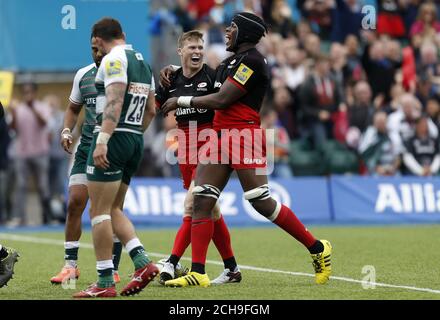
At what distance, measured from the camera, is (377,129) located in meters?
20.7

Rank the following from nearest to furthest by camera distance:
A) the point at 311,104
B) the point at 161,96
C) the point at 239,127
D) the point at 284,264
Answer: the point at 239,127
the point at 161,96
the point at 284,264
the point at 311,104

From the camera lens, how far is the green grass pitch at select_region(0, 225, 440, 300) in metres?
9.34

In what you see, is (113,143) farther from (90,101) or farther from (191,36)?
(191,36)

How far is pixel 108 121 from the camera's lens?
8797 mm

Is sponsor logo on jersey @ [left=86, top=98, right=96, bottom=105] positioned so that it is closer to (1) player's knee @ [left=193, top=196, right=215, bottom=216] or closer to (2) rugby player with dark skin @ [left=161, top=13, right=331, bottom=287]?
(2) rugby player with dark skin @ [left=161, top=13, right=331, bottom=287]

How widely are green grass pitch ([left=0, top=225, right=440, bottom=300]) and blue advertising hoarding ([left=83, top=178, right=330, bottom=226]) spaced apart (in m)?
1.02

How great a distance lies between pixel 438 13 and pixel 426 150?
485 cm

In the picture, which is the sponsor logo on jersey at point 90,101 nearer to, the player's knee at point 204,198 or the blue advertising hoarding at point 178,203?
the player's knee at point 204,198

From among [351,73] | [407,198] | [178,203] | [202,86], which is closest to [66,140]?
[202,86]

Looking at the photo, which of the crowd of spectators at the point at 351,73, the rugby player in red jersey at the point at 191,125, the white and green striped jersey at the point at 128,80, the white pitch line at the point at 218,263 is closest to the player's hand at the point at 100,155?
the white and green striped jersey at the point at 128,80

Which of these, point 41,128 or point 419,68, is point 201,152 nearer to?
point 41,128

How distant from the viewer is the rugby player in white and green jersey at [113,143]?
8859 millimetres

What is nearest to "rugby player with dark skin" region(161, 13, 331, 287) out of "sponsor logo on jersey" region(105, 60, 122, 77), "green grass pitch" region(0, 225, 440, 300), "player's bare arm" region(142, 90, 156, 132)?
"player's bare arm" region(142, 90, 156, 132)
